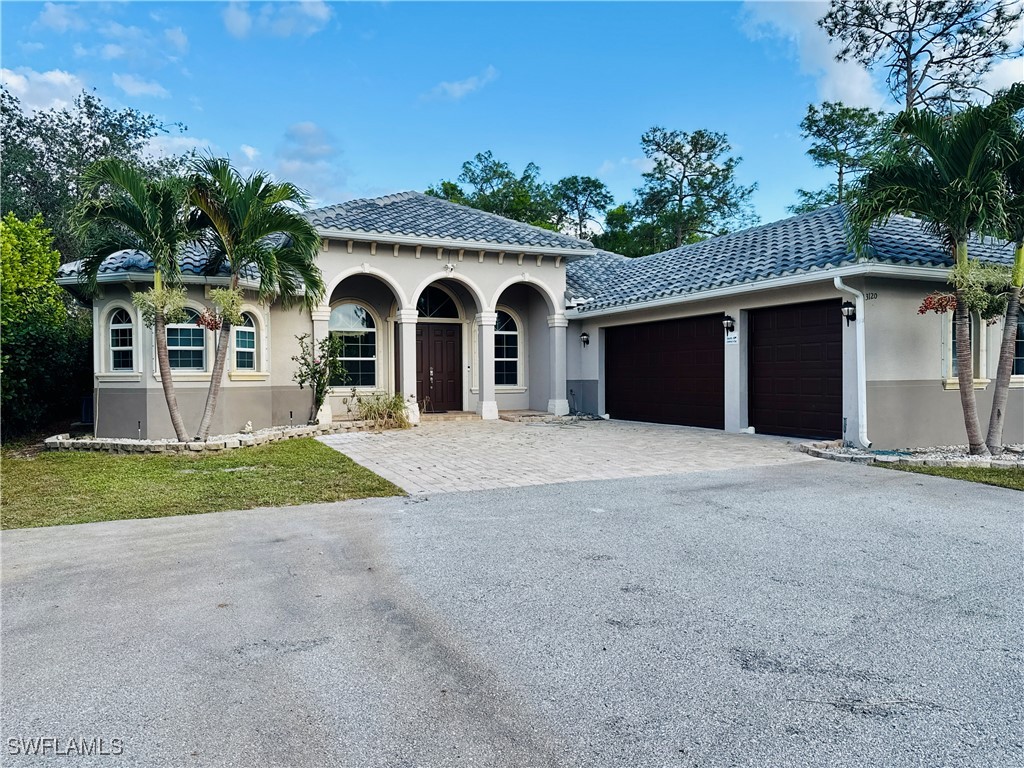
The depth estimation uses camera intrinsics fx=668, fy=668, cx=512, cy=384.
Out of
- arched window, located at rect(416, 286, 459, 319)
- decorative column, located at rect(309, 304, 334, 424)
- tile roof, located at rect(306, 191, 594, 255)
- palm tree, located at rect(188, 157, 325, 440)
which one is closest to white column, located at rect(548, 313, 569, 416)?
tile roof, located at rect(306, 191, 594, 255)

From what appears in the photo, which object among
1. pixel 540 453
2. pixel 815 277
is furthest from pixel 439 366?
pixel 815 277

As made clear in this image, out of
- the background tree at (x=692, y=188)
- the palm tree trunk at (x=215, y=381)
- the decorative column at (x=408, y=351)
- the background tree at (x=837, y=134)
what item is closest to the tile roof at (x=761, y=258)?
the decorative column at (x=408, y=351)

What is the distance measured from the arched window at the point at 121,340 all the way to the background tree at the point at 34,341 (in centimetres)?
214

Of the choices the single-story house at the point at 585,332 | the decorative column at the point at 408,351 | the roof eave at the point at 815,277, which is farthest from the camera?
the decorative column at the point at 408,351

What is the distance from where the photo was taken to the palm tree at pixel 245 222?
1009cm

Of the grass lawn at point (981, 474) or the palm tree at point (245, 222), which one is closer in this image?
the grass lawn at point (981, 474)

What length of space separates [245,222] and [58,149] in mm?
24064

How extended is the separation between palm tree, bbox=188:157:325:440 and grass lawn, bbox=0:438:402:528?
1723mm

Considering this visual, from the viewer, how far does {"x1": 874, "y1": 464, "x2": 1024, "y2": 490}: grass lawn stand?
24.6 ft

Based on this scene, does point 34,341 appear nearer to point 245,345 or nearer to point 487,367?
point 245,345

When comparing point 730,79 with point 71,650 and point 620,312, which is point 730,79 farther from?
point 71,650

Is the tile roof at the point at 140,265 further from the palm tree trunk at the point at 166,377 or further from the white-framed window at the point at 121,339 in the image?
the palm tree trunk at the point at 166,377

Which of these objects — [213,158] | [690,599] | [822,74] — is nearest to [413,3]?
[213,158]

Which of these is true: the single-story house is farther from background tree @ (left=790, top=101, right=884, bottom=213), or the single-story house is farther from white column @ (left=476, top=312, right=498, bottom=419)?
background tree @ (left=790, top=101, right=884, bottom=213)
